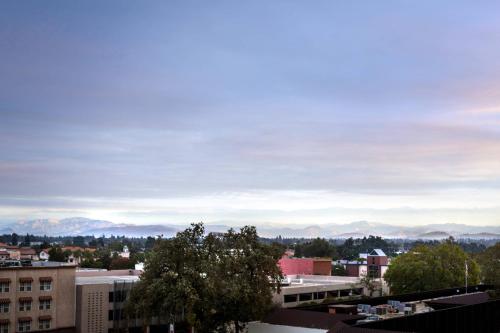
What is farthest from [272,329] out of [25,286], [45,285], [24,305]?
[25,286]

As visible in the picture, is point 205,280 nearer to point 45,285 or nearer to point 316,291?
point 45,285

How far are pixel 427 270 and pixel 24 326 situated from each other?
2655 inches

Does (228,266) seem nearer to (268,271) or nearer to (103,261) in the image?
(268,271)

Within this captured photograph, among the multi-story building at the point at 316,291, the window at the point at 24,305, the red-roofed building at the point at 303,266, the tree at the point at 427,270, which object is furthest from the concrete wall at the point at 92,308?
the red-roofed building at the point at 303,266

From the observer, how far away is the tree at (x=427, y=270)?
10744 centimetres

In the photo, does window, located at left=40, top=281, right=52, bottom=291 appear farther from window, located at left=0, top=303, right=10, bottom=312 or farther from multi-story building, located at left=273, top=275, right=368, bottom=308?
multi-story building, located at left=273, top=275, right=368, bottom=308

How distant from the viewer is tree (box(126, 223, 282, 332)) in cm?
5847

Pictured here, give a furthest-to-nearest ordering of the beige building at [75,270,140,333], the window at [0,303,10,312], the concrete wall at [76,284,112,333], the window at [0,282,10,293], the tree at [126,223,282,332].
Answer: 1. the beige building at [75,270,140,333]
2. the concrete wall at [76,284,112,333]
3. the window at [0,282,10,293]
4. the window at [0,303,10,312]
5. the tree at [126,223,282,332]

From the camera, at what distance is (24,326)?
64000mm

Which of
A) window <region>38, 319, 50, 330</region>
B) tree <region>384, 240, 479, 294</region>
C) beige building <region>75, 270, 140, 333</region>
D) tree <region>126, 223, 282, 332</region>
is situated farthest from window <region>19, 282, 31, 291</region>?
tree <region>384, 240, 479, 294</region>

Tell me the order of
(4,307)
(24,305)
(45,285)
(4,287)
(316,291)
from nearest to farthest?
(4,307) < (4,287) < (24,305) < (45,285) < (316,291)

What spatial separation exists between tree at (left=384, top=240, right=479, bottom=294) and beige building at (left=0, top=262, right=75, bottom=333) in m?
59.8

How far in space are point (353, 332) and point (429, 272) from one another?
6288 cm

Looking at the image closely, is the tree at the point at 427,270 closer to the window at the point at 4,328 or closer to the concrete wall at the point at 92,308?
the concrete wall at the point at 92,308
